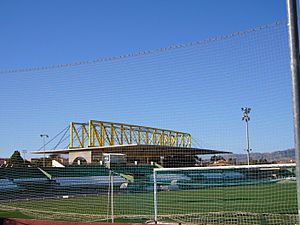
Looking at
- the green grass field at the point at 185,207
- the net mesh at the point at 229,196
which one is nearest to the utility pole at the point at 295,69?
the net mesh at the point at 229,196

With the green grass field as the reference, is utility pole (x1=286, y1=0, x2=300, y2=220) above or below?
above

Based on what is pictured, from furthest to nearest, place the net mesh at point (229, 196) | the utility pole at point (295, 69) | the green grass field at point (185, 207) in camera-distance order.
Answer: the green grass field at point (185, 207)
the net mesh at point (229, 196)
the utility pole at point (295, 69)

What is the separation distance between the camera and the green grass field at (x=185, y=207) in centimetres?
1021

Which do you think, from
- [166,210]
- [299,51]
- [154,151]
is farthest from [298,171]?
[154,151]

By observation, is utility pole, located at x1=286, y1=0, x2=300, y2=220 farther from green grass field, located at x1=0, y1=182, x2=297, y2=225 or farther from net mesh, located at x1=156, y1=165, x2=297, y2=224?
green grass field, located at x1=0, y1=182, x2=297, y2=225

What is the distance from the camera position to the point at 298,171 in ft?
14.0

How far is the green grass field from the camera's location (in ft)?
33.5

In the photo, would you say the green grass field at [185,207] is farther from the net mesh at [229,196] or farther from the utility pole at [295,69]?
the utility pole at [295,69]

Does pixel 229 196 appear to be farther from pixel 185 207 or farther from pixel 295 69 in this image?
pixel 295 69

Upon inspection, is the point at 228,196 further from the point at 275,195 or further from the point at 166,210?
the point at 166,210

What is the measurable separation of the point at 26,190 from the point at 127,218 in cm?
750

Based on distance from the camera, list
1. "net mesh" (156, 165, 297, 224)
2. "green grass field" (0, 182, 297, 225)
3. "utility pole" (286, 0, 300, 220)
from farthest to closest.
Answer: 1. "green grass field" (0, 182, 297, 225)
2. "net mesh" (156, 165, 297, 224)
3. "utility pole" (286, 0, 300, 220)

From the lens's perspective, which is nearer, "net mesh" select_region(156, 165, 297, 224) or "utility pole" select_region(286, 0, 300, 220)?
"utility pole" select_region(286, 0, 300, 220)

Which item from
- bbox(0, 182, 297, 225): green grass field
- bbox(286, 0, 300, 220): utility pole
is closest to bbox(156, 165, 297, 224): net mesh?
bbox(0, 182, 297, 225): green grass field
